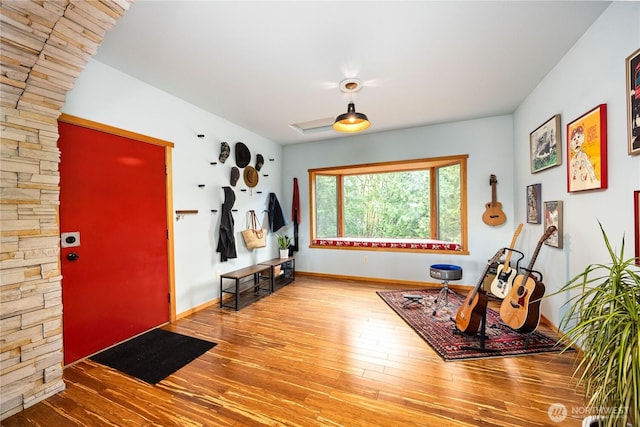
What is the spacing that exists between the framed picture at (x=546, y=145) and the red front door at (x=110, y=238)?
417 centimetres

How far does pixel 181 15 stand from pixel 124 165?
154 cm

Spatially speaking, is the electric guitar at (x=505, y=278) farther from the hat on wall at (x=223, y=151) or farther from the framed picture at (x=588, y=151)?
the hat on wall at (x=223, y=151)

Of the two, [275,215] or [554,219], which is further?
→ [275,215]

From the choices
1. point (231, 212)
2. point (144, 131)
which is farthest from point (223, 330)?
point (144, 131)

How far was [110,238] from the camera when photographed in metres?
2.38

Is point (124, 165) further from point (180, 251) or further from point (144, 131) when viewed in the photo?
point (180, 251)

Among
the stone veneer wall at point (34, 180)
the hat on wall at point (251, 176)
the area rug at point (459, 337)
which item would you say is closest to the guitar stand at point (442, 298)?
the area rug at point (459, 337)

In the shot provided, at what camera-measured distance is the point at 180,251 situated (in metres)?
3.06

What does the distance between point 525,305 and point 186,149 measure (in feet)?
12.9

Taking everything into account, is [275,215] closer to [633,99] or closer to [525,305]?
[525,305]

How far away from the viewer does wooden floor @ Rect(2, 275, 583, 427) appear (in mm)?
1542

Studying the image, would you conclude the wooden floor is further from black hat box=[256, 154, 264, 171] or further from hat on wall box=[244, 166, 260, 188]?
black hat box=[256, 154, 264, 171]

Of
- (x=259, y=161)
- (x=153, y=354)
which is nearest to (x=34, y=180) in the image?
(x=153, y=354)

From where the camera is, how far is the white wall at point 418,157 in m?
3.80
